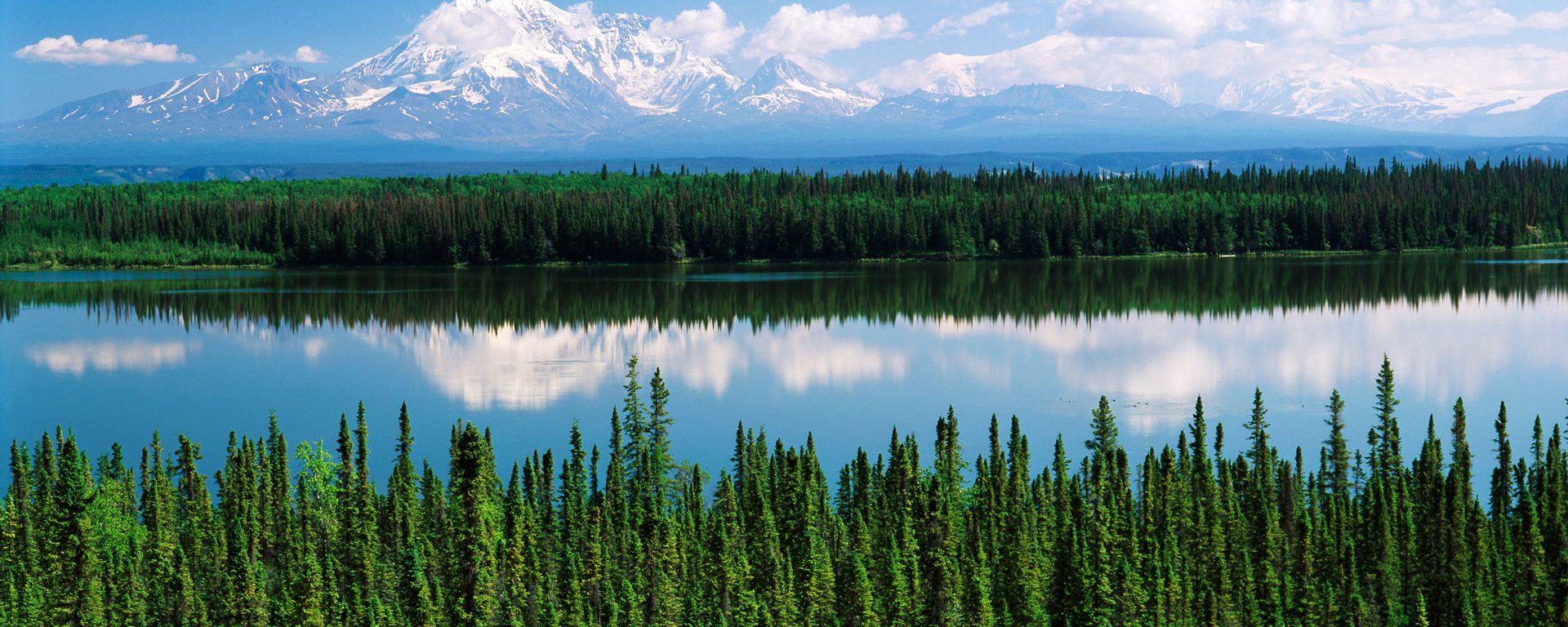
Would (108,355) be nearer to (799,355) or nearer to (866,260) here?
(799,355)

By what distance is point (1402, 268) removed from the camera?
12325 centimetres

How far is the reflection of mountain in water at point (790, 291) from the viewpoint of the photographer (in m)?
88.9

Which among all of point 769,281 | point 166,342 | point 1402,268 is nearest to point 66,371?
point 166,342

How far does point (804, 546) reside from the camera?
29.8m

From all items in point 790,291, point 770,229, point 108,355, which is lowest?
point 108,355

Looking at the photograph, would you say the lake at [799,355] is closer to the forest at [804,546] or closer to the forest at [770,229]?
the forest at [804,546]

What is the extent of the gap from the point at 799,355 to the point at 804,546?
38696 mm

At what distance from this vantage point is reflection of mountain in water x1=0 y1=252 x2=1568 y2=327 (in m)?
88.9

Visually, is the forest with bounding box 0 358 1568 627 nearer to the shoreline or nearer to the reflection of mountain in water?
the reflection of mountain in water

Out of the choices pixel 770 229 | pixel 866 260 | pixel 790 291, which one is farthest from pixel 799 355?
pixel 770 229

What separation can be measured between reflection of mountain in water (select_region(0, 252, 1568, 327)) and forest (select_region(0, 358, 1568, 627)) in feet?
158

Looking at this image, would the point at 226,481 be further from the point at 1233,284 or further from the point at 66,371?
the point at 1233,284

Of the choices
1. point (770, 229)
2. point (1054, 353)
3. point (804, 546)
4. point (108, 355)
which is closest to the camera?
point (804, 546)

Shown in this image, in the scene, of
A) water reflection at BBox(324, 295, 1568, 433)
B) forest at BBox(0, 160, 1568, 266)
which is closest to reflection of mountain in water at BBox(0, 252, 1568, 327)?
water reflection at BBox(324, 295, 1568, 433)
